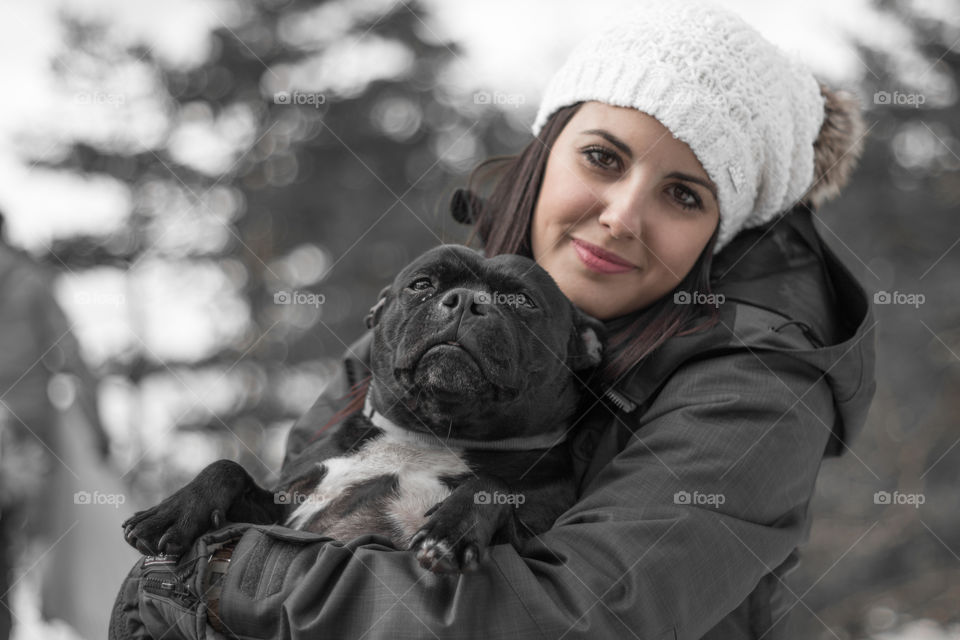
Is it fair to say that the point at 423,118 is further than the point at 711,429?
Yes

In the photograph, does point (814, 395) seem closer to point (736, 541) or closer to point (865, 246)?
point (736, 541)

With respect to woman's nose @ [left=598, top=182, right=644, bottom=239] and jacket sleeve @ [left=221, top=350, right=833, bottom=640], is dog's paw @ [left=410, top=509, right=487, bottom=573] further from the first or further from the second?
woman's nose @ [left=598, top=182, right=644, bottom=239]

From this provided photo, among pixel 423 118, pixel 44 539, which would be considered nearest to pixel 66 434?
pixel 44 539

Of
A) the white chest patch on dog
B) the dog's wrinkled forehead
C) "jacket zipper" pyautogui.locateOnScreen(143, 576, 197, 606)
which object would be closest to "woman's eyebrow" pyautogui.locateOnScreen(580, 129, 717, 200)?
the dog's wrinkled forehead

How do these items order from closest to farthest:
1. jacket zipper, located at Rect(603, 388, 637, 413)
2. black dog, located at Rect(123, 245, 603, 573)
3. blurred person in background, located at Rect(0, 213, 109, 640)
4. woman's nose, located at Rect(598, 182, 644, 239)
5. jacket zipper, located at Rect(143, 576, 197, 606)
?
jacket zipper, located at Rect(143, 576, 197, 606)
black dog, located at Rect(123, 245, 603, 573)
jacket zipper, located at Rect(603, 388, 637, 413)
woman's nose, located at Rect(598, 182, 644, 239)
blurred person in background, located at Rect(0, 213, 109, 640)

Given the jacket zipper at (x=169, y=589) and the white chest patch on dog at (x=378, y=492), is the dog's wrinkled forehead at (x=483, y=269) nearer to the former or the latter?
the white chest patch on dog at (x=378, y=492)

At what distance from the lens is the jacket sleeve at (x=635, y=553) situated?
184 cm

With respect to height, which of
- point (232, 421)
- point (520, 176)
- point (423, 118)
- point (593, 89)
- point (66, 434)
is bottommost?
point (232, 421)

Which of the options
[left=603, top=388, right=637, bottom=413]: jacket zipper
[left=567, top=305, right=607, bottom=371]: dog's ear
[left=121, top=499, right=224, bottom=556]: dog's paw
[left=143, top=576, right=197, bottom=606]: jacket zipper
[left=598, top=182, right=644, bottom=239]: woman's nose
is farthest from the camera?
[left=567, top=305, right=607, bottom=371]: dog's ear

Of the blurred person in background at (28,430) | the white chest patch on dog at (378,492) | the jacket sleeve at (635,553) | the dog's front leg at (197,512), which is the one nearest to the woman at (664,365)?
the jacket sleeve at (635,553)

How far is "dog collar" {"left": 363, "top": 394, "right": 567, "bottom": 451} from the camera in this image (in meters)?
2.55

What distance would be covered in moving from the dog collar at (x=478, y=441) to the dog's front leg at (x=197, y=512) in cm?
45

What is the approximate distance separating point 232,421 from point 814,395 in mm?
7907

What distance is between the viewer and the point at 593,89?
274 cm
